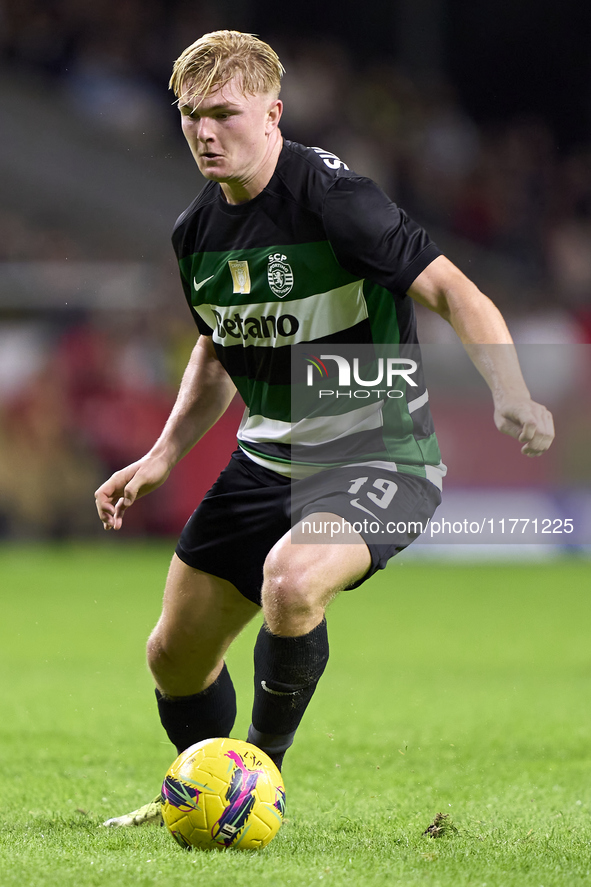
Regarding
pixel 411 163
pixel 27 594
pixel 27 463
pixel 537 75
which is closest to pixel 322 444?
pixel 27 594

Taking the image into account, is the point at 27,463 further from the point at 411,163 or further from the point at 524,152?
the point at 524,152

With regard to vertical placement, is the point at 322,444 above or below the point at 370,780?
above

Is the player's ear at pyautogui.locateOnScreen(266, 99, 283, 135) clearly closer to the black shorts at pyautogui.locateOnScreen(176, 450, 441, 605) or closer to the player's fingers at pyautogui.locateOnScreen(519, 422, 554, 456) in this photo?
the black shorts at pyautogui.locateOnScreen(176, 450, 441, 605)

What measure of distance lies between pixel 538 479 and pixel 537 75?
Result: 8.82 m

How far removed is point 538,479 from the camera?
11.1 m

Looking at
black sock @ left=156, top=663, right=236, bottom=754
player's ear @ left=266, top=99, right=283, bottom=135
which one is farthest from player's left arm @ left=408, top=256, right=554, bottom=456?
black sock @ left=156, top=663, right=236, bottom=754

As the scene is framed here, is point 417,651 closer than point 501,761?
No

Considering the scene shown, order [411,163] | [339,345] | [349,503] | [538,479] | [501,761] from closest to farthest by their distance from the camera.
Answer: [349,503]
[339,345]
[501,761]
[538,479]
[411,163]

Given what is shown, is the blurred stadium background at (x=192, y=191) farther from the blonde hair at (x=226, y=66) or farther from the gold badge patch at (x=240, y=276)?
the blonde hair at (x=226, y=66)

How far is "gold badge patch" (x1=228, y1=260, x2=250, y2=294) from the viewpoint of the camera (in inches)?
141

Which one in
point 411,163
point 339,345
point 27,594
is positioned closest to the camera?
point 339,345

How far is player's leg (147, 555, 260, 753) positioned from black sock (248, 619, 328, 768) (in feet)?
1.09

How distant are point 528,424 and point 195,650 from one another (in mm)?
1498

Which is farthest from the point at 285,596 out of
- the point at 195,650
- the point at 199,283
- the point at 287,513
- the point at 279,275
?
the point at 199,283
